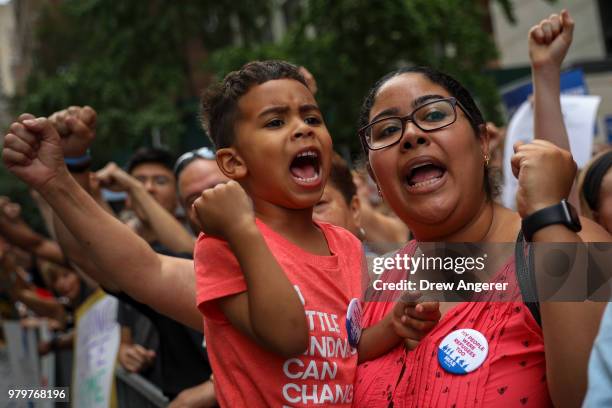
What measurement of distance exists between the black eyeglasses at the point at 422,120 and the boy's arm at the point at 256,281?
0.51m

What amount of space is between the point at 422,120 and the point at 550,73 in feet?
3.09

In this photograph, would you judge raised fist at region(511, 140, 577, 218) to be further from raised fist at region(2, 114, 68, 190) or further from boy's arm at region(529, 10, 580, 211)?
raised fist at region(2, 114, 68, 190)

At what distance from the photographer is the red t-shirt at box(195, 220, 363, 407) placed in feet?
7.22

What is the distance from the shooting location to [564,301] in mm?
1700

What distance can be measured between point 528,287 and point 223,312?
83cm

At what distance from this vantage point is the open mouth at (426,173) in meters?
2.27

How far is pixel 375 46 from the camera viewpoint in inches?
436

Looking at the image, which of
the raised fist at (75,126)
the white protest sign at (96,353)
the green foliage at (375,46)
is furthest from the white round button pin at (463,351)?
the green foliage at (375,46)

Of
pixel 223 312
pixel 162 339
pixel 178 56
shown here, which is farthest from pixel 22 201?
pixel 223 312

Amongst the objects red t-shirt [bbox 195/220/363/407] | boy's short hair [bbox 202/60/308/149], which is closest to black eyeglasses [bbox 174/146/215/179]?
boy's short hair [bbox 202/60/308/149]

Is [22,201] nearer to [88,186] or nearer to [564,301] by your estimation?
[88,186]

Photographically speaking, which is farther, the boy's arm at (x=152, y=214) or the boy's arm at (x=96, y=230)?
the boy's arm at (x=152, y=214)

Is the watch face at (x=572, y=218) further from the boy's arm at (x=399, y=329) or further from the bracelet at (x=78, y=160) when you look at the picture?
the bracelet at (x=78, y=160)

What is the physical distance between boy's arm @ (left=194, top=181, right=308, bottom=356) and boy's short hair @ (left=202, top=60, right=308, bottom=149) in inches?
18.0
